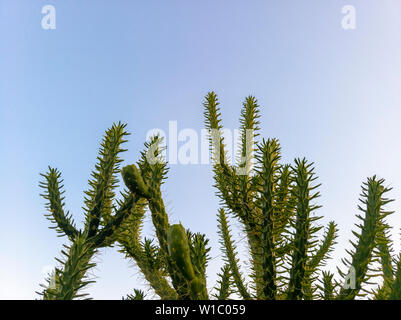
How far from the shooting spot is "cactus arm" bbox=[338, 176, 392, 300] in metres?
1.78

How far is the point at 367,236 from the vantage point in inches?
70.8

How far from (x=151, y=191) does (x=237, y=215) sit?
949mm

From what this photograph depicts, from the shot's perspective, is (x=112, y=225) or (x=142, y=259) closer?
(x=112, y=225)

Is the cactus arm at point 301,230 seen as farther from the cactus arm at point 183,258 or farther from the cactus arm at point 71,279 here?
the cactus arm at point 71,279

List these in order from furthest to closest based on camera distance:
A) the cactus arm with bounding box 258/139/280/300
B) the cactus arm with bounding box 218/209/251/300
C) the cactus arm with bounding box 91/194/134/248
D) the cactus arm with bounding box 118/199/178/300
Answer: the cactus arm with bounding box 218/209/251/300, the cactus arm with bounding box 118/199/178/300, the cactus arm with bounding box 91/194/134/248, the cactus arm with bounding box 258/139/280/300

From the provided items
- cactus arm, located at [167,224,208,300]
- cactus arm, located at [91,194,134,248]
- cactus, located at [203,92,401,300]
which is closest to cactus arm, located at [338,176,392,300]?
cactus, located at [203,92,401,300]

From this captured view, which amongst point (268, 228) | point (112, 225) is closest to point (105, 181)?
point (112, 225)

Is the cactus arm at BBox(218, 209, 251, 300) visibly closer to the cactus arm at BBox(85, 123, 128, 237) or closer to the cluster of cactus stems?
the cluster of cactus stems

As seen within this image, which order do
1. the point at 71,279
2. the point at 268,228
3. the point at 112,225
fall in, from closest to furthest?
the point at 71,279 → the point at 268,228 → the point at 112,225

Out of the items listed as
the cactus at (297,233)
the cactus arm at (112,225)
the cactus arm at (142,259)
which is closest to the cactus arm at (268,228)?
the cactus at (297,233)

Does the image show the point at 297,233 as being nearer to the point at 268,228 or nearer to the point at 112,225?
the point at 268,228

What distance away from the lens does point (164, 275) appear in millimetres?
2740
